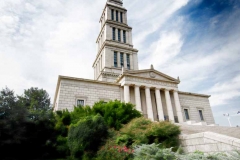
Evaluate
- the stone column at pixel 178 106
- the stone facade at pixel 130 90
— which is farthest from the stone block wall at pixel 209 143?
the stone column at pixel 178 106

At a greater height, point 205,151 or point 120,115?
point 120,115

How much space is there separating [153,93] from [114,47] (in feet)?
48.4

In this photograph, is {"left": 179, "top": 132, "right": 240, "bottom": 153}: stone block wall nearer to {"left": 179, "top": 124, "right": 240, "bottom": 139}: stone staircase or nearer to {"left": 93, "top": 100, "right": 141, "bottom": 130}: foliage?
{"left": 179, "top": 124, "right": 240, "bottom": 139}: stone staircase

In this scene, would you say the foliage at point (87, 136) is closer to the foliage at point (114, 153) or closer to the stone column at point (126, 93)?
the foliage at point (114, 153)

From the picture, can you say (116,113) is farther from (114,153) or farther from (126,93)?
(126,93)

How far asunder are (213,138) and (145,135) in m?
3.91

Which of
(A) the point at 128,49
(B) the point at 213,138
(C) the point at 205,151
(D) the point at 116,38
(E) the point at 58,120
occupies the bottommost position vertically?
(C) the point at 205,151

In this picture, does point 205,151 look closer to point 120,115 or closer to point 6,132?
point 120,115

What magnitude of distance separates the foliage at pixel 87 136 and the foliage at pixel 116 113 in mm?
2242

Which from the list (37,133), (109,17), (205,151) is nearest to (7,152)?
(37,133)

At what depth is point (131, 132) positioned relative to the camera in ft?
37.1

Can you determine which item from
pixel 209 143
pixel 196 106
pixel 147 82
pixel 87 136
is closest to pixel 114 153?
pixel 87 136

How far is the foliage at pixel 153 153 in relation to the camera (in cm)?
746

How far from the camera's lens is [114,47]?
38062 millimetres
